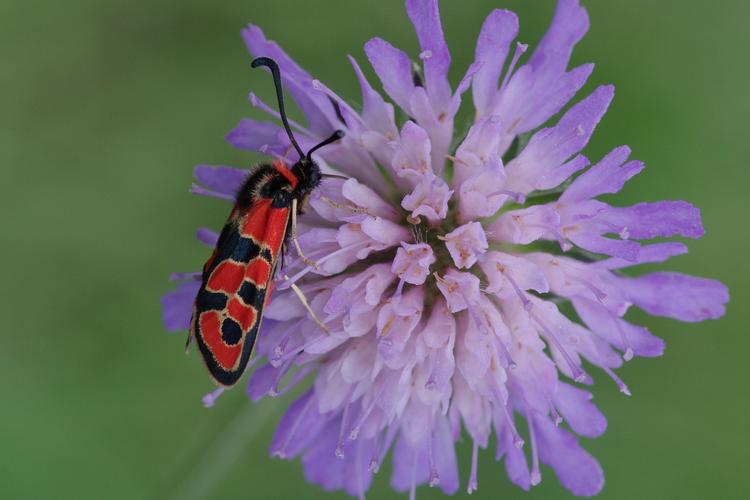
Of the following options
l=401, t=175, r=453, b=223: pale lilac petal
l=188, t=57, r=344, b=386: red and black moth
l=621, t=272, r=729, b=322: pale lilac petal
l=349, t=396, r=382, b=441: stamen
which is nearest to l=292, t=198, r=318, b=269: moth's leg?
l=188, t=57, r=344, b=386: red and black moth

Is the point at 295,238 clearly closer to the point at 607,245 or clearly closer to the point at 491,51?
the point at 491,51

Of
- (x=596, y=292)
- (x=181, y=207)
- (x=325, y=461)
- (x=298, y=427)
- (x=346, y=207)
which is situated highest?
(x=181, y=207)

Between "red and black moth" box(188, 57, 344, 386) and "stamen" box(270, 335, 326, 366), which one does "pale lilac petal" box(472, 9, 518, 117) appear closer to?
"red and black moth" box(188, 57, 344, 386)

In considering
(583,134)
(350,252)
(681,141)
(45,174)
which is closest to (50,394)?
(45,174)

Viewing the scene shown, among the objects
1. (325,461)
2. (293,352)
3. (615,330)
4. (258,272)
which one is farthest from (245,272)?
(615,330)

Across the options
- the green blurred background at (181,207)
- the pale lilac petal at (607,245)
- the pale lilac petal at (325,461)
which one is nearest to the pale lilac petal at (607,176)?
the pale lilac petal at (607,245)

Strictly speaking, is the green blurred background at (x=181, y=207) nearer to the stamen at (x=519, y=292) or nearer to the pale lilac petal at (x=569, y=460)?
the pale lilac petal at (x=569, y=460)

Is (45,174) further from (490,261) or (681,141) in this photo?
(681,141)
